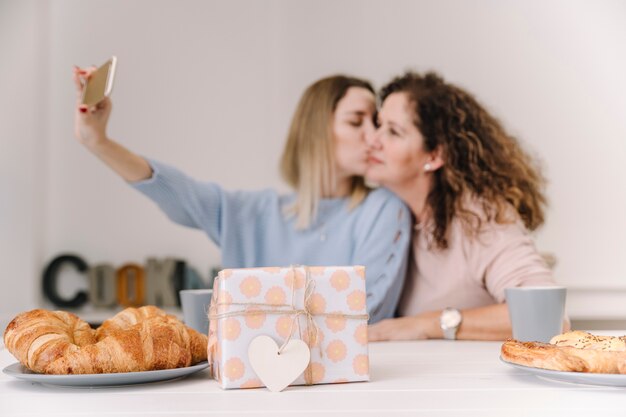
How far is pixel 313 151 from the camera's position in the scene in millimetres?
2400

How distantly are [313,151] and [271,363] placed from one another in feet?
5.43

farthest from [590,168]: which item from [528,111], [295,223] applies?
[295,223]

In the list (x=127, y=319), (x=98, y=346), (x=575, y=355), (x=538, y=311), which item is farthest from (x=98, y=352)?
(x=538, y=311)

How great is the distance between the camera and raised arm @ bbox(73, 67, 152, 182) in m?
1.91

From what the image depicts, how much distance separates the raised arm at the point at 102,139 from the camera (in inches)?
75.1

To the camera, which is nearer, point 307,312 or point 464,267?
point 307,312

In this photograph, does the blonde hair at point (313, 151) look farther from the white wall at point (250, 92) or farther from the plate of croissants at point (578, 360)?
the plate of croissants at point (578, 360)

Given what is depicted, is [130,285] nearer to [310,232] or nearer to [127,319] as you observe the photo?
[310,232]

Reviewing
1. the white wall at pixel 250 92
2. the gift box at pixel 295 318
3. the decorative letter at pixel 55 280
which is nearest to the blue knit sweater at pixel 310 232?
the white wall at pixel 250 92

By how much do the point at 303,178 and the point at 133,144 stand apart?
0.64 m

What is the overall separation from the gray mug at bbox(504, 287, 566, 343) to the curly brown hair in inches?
38.4

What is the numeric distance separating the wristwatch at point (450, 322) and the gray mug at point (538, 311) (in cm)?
49

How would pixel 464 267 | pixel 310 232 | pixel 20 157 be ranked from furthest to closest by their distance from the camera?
pixel 20 157, pixel 310 232, pixel 464 267

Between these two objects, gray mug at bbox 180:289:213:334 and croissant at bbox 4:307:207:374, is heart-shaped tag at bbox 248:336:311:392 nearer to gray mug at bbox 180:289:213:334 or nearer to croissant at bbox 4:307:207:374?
croissant at bbox 4:307:207:374
